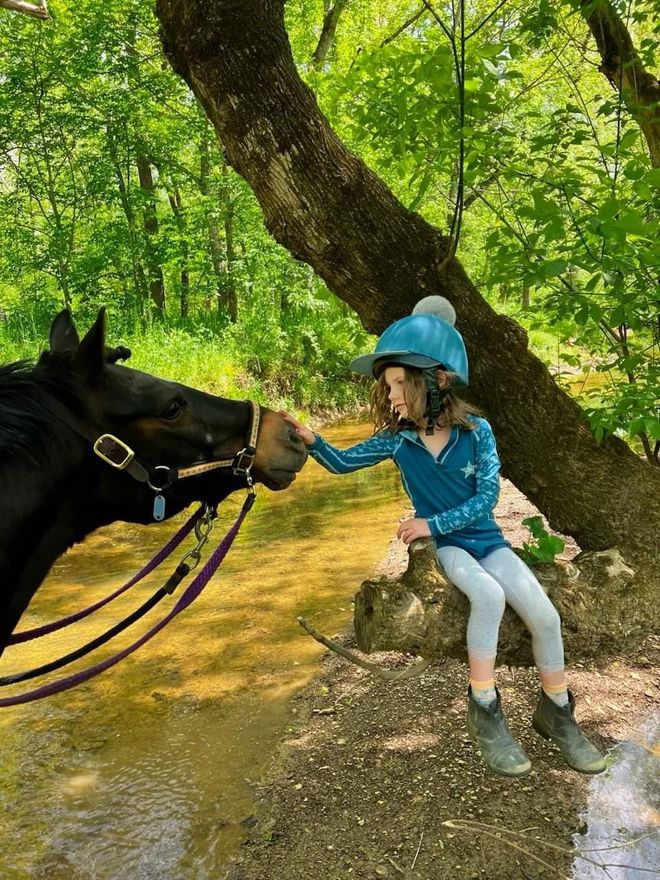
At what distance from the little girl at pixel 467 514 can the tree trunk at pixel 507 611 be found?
133 millimetres

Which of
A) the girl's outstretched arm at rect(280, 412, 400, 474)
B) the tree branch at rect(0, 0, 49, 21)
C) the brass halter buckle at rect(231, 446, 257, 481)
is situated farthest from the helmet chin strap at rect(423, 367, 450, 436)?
the tree branch at rect(0, 0, 49, 21)

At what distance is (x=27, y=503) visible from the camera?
1822 millimetres

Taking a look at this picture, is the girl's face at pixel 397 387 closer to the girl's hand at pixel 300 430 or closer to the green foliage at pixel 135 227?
the girl's hand at pixel 300 430

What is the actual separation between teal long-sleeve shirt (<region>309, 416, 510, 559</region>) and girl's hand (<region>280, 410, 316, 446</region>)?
366 millimetres

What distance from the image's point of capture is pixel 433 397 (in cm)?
245

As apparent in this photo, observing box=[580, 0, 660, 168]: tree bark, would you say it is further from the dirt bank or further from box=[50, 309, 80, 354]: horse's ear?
box=[50, 309, 80, 354]: horse's ear

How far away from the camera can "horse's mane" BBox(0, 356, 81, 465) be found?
1798 mm

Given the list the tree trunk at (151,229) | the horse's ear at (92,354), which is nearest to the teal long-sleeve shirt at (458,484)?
the horse's ear at (92,354)

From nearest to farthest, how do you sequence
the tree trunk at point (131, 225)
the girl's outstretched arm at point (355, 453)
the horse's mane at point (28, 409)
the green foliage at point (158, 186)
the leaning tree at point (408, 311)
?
the horse's mane at point (28, 409) < the leaning tree at point (408, 311) < the girl's outstretched arm at point (355, 453) < the green foliage at point (158, 186) < the tree trunk at point (131, 225)

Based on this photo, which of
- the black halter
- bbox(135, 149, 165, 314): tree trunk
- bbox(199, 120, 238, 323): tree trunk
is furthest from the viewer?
bbox(199, 120, 238, 323): tree trunk

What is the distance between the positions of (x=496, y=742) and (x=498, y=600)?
0.50 meters

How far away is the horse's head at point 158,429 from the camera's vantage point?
77.0 inches

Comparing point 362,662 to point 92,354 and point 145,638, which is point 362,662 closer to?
point 145,638

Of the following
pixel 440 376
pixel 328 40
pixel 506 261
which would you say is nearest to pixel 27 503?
pixel 440 376
